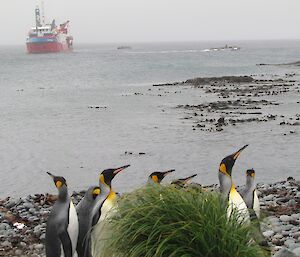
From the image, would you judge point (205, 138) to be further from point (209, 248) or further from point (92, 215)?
point (209, 248)

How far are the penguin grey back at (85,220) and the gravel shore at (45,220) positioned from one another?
169cm

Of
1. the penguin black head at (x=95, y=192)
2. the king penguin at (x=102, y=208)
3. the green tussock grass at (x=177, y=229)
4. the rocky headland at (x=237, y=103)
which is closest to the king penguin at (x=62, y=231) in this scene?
the king penguin at (x=102, y=208)

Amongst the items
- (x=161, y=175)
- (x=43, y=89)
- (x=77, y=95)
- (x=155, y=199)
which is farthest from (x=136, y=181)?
(x=43, y=89)

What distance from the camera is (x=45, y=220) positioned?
8.49 m

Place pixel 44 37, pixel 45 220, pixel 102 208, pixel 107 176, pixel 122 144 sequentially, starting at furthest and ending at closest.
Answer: pixel 44 37, pixel 122 144, pixel 45 220, pixel 107 176, pixel 102 208

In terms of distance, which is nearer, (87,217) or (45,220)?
(87,217)

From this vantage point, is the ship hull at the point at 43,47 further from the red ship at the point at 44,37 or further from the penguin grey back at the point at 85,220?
the penguin grey back at the point at 85,220

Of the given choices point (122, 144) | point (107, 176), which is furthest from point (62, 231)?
point (122, 144)

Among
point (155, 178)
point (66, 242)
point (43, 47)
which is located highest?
point (155, 178)

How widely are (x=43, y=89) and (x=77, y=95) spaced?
22.0 feet

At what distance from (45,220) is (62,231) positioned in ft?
12.4

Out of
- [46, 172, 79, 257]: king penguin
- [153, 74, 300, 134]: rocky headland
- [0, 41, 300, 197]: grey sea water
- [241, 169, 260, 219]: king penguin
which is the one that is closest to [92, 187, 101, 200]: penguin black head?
[46, 172, 79, 257]: king penguin

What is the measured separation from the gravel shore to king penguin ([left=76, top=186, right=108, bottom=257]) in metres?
1.65

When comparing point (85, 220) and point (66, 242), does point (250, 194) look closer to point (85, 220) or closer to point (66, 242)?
point (85, 220)
